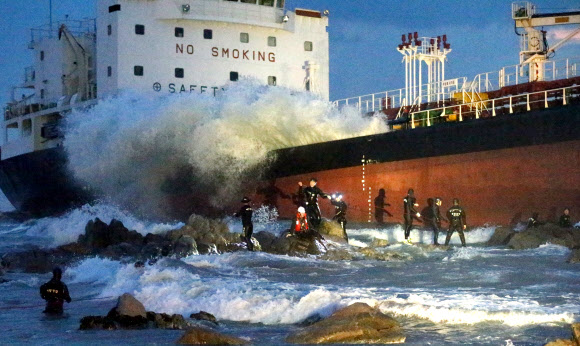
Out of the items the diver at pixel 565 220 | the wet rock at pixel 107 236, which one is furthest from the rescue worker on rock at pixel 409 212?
the wet rock at pixel 107 236

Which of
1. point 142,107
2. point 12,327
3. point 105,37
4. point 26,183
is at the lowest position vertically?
point 12,327

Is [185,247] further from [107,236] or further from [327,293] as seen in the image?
[327,293]

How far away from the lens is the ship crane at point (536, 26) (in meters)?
25.8

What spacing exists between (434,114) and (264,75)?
23.3 ft

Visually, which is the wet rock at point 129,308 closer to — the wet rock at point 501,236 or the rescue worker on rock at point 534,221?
the wet rock at point 501,236

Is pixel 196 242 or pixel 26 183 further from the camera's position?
pixel 26 183

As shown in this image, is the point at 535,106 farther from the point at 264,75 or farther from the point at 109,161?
the point at 109,161

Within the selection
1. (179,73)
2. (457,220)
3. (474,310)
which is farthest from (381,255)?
(179,73)

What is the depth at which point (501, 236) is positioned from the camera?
1784 cm

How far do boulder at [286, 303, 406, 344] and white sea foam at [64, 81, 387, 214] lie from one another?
16.3 metres

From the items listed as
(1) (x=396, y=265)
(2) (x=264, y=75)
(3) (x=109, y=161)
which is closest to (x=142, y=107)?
(3) (x=109, y=161)

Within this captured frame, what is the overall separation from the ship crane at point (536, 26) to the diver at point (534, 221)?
8.73 meters

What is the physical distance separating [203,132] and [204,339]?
56.9ft

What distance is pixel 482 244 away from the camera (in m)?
18.4
